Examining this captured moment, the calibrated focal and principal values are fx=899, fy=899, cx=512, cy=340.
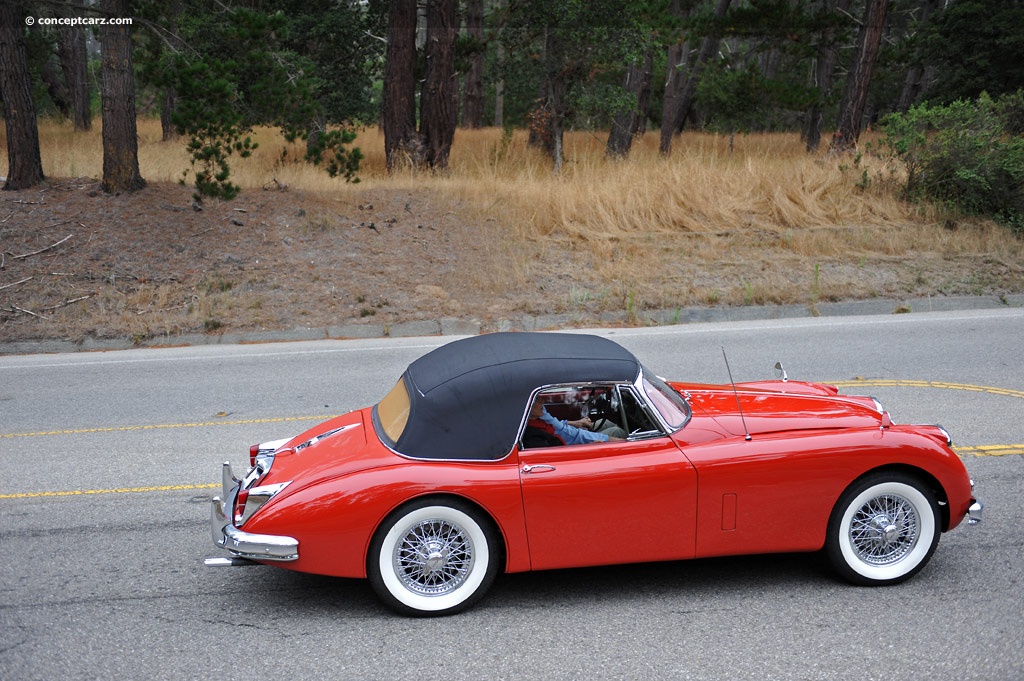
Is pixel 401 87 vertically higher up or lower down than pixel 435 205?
higher up

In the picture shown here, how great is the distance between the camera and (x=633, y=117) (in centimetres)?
3038

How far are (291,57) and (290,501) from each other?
44.2 feet

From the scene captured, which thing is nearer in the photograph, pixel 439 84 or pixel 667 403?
pixel 667 403

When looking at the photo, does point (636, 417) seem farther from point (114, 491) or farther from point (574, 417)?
point (114, 491)

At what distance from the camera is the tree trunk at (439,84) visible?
20656 millimetres

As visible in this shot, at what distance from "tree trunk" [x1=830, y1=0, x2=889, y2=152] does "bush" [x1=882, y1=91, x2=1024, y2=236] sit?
2.92 metres

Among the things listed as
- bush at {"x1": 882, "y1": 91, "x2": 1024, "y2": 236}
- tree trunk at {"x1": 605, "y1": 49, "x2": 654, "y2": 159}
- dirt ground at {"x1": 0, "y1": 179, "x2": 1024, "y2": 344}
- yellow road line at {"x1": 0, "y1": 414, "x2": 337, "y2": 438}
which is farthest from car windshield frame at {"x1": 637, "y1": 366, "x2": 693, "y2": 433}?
tree trunk at {"x1": 605, "y1": 49, "x2": 654, "y2": 159}

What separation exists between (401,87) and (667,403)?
1770cm

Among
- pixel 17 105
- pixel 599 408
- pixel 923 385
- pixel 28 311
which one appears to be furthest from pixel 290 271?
pixel 599 408

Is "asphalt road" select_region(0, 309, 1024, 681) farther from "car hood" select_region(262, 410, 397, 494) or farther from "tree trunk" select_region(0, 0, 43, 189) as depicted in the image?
"tree trunk" select_region(0, 0, 43, 189)

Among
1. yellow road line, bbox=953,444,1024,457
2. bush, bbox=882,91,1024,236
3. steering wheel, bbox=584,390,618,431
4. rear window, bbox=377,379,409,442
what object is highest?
bush, bbox=882,91,1024,236

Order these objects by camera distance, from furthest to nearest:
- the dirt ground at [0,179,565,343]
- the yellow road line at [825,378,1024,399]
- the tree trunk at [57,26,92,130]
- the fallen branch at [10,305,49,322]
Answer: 1. the tree trunk at [57,26,92,130]
2. the dirt ground at [0,179,565,343]
3. the fallen branch at [10,305,49,322]
4. the yellow road line at [825,378,1024,399]

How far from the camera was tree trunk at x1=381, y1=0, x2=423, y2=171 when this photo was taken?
68.0ft

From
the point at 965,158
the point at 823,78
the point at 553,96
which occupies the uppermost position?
the point at 823,78
